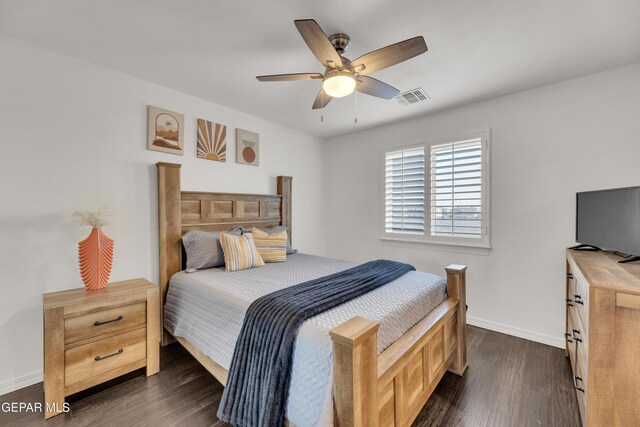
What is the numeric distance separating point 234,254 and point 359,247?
214 centimetres

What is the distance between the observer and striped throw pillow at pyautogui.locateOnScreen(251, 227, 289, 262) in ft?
9.78

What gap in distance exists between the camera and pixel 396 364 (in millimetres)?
1400

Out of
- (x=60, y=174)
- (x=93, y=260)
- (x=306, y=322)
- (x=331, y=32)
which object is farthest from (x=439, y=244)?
(x=60, y=174)

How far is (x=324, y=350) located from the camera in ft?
4.14

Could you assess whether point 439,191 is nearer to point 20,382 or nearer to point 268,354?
point 268,354

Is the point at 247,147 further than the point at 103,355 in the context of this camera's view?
Yes

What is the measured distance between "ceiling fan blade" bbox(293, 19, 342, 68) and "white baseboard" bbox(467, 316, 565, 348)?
310 centimetres

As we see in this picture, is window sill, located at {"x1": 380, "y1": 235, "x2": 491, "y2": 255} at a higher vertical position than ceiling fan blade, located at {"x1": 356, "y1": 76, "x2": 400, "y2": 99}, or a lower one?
lower

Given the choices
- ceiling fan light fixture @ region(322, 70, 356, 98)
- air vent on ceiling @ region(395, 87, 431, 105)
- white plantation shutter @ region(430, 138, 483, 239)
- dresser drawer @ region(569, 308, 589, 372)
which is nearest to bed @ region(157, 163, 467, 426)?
dresser drawer @ region(569, 308, 589, 372)

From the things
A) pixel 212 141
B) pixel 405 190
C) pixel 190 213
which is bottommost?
pixel 190 213

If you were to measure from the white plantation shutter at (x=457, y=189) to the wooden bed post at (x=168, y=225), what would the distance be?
2.95m

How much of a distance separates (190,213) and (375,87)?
2.23m

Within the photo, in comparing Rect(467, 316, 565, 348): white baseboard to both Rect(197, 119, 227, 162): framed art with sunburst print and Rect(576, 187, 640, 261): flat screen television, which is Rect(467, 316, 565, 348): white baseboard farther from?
Rect(197, 119, 227, 162): framed art with sunburst print

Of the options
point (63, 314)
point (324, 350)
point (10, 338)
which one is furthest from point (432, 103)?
point (10, 338)
